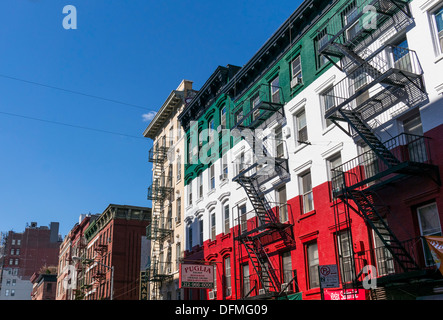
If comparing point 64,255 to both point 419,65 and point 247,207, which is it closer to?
point 247,207

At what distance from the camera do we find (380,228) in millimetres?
18578

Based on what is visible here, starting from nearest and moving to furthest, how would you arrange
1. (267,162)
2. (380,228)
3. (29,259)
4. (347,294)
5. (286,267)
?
(380,228) → (347,294) → (286,267) → (267,162) → (29,259)

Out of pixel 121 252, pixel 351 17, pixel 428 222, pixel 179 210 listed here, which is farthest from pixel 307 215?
pixel 121 252

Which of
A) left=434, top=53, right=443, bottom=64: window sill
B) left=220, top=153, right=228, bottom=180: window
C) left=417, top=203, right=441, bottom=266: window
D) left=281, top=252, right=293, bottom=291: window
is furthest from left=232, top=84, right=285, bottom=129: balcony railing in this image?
left=417, top=203, right=441, bottom=266: window

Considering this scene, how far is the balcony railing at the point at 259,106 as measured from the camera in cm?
2825

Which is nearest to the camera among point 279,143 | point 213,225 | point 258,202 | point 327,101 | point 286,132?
point 327,101

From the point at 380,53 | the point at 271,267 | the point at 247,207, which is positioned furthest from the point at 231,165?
the point at 380,53

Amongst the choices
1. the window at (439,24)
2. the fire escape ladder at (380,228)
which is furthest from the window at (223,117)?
the window at (439,24)

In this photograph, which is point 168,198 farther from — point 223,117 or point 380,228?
point 380,228

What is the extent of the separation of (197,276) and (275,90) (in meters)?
12.1

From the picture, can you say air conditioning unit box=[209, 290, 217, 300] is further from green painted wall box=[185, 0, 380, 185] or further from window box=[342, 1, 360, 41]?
window box=[342, 1, 360, 41]

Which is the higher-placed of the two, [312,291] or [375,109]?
[375,109]

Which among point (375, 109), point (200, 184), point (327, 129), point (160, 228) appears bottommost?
point (160, 228)

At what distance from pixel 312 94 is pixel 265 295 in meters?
10.5
